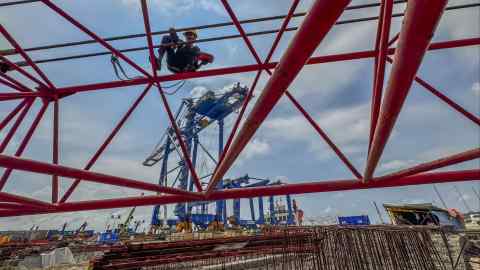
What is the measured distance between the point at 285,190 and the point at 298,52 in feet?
11.4

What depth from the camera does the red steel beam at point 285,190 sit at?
404 centimetres

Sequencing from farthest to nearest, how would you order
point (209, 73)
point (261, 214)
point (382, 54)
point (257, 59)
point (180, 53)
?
point (261, 214) < point (180, 53) < point (209, 73) < point (257, 59) < point (382, 54)

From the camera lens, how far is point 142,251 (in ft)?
25.5

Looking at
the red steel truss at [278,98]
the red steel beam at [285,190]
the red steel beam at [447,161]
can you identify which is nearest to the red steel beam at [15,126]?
the red steel truss at [278,98]

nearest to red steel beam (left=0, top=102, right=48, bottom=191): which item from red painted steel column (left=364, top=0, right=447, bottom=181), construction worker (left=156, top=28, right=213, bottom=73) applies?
construction worker (left=156, top=28, right=213, bottom=73)

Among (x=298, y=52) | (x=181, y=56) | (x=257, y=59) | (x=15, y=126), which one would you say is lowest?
(x=298, y=52)

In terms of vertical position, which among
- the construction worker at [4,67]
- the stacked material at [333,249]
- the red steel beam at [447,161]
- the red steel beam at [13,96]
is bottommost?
the stacked material at [333,249]

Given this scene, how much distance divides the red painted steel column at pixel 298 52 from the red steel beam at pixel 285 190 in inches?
106

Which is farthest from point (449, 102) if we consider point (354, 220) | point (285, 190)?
point (354, 220)

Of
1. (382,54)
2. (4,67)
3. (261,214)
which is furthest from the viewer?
(261,214)

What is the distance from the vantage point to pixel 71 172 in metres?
2.90

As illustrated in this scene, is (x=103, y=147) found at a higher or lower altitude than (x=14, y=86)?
lower

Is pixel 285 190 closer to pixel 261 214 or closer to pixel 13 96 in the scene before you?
pixel 13 96

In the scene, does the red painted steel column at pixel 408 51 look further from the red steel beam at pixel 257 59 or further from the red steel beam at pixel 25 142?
the red steel beam at pixel 25 142
